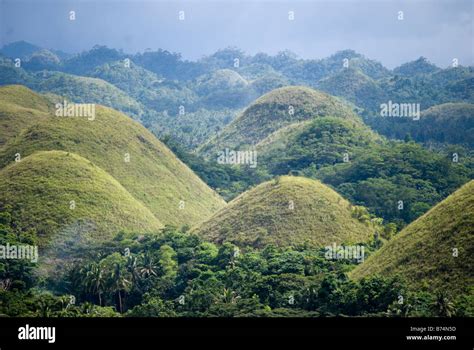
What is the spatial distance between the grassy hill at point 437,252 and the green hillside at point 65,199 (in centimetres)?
3429

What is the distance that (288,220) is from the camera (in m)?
88.0

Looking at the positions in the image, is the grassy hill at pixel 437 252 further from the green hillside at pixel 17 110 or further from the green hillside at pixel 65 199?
the green hillside at pixel 17 110

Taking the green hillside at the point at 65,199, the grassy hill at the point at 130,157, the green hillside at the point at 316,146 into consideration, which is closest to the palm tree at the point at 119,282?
the green hillside at the point at 65,199

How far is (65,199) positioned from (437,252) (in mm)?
47837

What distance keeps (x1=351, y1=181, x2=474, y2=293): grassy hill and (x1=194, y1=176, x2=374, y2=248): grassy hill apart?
1586cm

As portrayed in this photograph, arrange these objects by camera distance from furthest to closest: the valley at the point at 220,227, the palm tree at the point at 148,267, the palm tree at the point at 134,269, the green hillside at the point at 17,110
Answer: the green hillside at the point at 17,110, the palm tree at the point at 148,267, the palm tree at the point at 134,269, the valley at the point at 220,227

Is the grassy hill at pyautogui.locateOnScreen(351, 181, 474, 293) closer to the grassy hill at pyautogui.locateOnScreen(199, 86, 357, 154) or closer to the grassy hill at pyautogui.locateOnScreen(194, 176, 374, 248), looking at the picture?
the grassy hill at pyautogui.locateOnScreen(194, 176, 374, 248)

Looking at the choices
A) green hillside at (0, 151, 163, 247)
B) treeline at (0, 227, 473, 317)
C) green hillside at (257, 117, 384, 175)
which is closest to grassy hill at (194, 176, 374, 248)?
treeline at (0, 227, 473, 317)

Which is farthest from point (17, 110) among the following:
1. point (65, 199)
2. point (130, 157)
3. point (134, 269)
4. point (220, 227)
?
point (134, 269)

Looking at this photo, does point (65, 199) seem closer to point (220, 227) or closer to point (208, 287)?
point (220, 227)

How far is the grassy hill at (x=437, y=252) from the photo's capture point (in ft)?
188

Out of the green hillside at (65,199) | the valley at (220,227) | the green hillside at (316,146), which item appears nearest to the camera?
the valley at (220,227)
